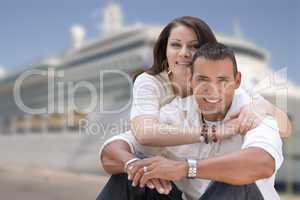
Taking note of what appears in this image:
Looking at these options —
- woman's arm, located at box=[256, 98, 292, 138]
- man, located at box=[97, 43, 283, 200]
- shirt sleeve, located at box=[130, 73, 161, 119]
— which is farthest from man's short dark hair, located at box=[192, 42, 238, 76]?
shirt sleeve, located at box=[130, 73, 161, 119]

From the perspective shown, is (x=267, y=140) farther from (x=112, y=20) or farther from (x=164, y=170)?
(x=112, y=20)

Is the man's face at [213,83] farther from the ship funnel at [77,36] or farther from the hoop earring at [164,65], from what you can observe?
the ship funnel at [77,36]

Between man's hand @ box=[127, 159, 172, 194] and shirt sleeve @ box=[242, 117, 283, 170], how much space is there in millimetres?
247

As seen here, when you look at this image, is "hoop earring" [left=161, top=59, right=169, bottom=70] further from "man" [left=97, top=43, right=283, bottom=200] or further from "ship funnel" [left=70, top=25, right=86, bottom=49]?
"ship funnel" [left=70, top=25, right=86, bottom=49]

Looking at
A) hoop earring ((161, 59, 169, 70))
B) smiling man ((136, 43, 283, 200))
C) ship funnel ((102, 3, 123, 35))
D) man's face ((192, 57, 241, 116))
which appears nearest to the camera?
smiling man ((136, 43, 283, 200))

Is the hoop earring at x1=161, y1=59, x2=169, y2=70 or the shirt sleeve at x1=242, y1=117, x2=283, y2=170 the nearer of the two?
the shirt sleeve at x1=242, y1=117, x2=283, y2=170

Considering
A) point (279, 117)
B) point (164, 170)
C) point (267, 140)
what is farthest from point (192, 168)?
point (279, 117)

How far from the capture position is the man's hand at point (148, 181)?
1270mm

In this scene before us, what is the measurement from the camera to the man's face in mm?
1285

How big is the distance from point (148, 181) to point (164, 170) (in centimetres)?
7

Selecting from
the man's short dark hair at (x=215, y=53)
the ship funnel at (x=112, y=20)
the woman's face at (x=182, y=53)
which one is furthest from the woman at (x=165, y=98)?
the ship funnel at (x=112, y=20)

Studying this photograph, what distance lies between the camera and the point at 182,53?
1.50 metres

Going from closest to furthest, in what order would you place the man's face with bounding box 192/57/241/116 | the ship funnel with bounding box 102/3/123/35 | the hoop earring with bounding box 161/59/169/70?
the man's face with bounding box 192/57/241/116 < the hoop earring with bounding box 161/59/169/70 < the ship funnel with bounding box 102/3/123/35

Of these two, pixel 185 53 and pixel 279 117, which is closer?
pixel 279 117
